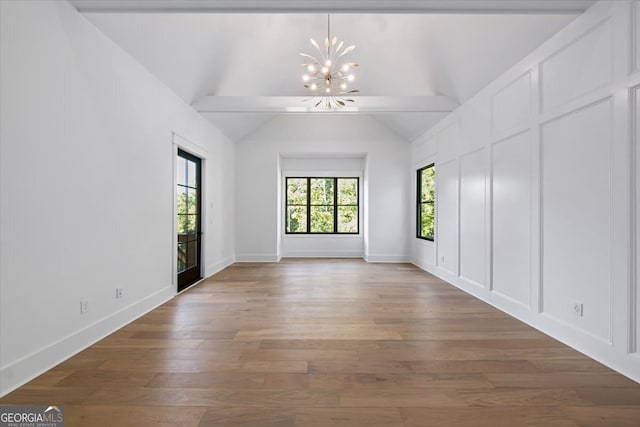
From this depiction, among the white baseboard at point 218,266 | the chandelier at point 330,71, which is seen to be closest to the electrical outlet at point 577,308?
the chandelier at point 330,71

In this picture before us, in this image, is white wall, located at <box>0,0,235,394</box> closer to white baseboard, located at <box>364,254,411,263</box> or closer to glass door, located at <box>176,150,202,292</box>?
glass door, located at <box>176,150,202,292</box>

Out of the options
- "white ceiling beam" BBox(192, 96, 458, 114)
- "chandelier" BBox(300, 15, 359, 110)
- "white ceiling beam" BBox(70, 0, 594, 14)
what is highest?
"chandelier" BBox(300, 15, 359, 110)

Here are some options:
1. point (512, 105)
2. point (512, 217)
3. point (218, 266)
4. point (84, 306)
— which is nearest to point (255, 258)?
point (218, 266)

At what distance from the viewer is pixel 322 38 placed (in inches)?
181

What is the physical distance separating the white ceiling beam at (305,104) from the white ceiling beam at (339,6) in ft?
7.92

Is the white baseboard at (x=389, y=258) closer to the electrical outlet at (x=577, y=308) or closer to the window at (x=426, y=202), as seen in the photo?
the window at (x=426, y=202)

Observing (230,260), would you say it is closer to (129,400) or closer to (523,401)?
(129,400)

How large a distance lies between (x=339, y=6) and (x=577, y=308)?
2.96m

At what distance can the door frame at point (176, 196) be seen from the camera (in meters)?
4.23

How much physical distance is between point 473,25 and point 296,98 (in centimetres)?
254

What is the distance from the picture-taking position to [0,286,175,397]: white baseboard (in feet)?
6.50

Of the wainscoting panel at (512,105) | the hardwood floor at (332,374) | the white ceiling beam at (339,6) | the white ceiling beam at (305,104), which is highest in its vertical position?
the white ceiling beam at (305,104)

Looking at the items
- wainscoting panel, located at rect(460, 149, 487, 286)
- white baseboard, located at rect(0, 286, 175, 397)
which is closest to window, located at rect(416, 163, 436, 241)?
wainscoting panel, located at rect(460, 149, 487, 286)

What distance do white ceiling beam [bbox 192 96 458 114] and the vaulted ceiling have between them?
0.01 meters
